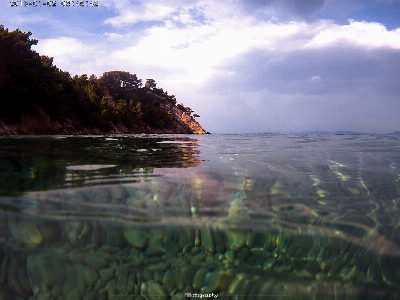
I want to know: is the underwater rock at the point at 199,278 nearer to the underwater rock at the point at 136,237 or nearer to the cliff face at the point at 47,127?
the underwater rock at the point at 136,237

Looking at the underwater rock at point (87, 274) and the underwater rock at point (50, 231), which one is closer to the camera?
the underwater rock at point (87, 274)

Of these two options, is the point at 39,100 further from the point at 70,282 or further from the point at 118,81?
the point at 118,81

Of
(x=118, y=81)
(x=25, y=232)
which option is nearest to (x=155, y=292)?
(x=25, y=232)

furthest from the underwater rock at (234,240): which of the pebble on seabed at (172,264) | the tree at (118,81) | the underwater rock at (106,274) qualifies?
the tree at (118,81)

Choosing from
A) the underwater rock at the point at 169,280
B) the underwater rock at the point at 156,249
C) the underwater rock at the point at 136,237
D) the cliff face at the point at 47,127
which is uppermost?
the cliff face at the point at 47,127

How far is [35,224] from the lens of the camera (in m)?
1.83

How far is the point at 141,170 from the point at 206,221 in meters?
1.95

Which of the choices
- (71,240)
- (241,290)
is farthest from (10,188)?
(241,290)

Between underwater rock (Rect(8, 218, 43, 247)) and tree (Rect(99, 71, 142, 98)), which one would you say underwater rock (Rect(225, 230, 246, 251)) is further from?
tree (Rect(99, 71, 142, 98))

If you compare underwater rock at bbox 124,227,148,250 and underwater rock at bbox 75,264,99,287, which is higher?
underwater rock at bbox 124,227,148,250

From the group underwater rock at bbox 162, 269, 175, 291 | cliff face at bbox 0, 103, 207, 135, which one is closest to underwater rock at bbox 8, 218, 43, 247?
underwater rock at bbox 162, 269, 175, 291

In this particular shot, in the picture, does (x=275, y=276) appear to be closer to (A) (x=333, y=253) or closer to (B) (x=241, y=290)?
(B) (x=241, y=290)

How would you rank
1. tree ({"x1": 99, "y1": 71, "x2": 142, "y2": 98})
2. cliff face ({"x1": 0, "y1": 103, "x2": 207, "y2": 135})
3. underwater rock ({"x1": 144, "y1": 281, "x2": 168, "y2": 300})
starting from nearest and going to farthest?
underwater rock ({"x1": 144, "y1": 281, "x2": 168, "y2": 300}), cliff face ({"x1": 0, "y1": 103, "x2": 207, "y2": 135}), tree ({"x1": 99, "y1": 71, "x2": 142, "y2": 98})

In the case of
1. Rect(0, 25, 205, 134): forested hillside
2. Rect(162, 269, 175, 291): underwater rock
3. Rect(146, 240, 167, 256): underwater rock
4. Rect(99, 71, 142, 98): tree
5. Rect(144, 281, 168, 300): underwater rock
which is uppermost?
Rect(99, 71, 142, 98): tree
